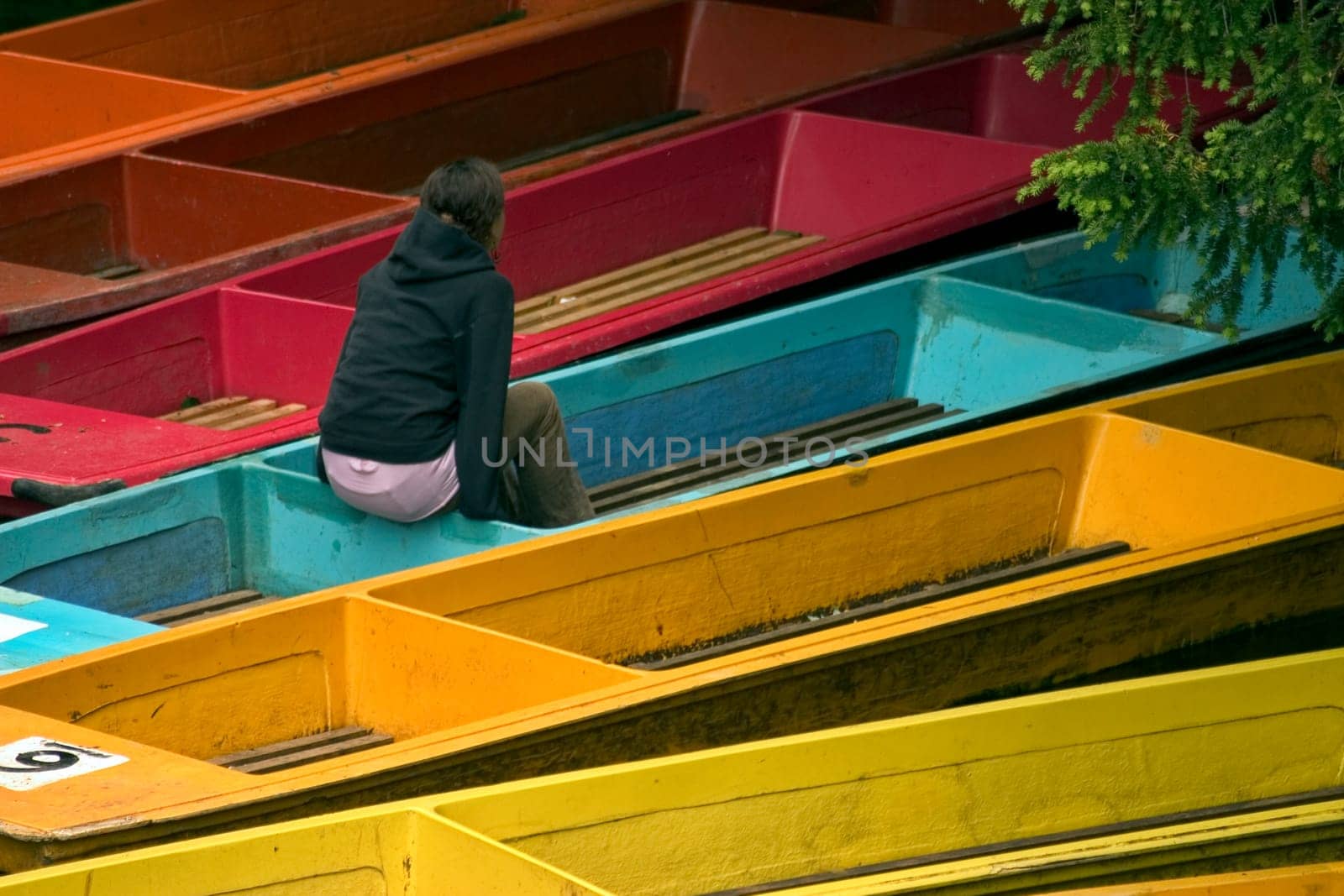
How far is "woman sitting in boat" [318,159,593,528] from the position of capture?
161 inches

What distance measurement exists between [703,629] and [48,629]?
3.95ft

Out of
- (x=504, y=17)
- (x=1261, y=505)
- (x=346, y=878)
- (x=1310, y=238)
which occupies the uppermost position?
(x=504, y=17)

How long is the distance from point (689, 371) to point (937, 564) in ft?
2.92

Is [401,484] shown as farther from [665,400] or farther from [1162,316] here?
[1162,316]

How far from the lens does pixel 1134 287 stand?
19.7 feet

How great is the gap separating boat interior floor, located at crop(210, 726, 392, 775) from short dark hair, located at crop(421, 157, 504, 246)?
1028 millimetres

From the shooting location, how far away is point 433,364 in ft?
13.6

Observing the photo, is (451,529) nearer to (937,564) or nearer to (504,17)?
(937,564)

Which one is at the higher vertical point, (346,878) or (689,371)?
(689,371)

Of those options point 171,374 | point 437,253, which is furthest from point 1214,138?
point 171,374

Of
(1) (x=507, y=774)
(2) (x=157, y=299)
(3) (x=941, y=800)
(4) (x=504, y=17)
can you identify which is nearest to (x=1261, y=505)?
Result: (3) (x=941, y=800)

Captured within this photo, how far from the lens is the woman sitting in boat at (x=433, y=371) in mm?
4098

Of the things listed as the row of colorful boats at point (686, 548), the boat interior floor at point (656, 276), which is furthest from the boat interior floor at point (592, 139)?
the boat interior floor at point (656, 276)

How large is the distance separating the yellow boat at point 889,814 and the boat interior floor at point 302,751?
571 millimetres
